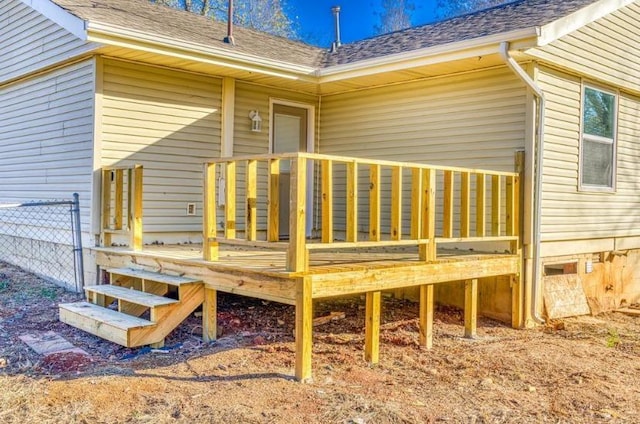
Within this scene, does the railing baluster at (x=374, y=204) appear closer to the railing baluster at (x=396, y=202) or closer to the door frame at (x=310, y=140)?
the railing baluster at (x=396, y=202)

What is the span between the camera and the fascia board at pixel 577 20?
5846mm

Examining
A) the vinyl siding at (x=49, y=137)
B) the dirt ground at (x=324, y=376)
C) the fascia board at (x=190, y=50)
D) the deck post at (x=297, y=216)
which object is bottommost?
the dirt ground at (x=324, y=376)

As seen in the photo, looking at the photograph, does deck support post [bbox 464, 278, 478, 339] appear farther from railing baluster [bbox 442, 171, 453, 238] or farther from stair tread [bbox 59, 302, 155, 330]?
stair tread [bbox 59, 302, 155, 330]

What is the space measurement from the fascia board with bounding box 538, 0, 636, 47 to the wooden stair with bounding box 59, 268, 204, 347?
13.7ft

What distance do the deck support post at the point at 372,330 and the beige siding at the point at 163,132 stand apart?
3.12 metres

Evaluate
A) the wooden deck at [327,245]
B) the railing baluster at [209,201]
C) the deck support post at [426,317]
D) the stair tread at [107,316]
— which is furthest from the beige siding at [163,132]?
the deck support post at [426,317]

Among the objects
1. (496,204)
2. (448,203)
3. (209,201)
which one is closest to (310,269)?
(209,201)

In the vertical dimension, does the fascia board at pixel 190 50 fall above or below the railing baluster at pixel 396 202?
above

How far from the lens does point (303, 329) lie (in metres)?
4.37

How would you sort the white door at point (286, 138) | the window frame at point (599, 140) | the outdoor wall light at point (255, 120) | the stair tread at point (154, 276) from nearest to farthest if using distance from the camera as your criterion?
the stair tread at point (154, 276), the window frame at point (599, 140), the outdoor wall light at point (255, 120), the white door at point (286, 138)

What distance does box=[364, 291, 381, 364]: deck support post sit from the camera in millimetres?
4992

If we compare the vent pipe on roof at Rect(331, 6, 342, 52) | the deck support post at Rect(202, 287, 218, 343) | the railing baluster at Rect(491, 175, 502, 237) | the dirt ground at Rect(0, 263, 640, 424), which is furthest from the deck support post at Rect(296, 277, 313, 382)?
the vent pipe on roof at Rect(331, 6, 342, 52)

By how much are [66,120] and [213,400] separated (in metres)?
4.84

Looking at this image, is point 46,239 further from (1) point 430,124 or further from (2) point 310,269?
(1) point 430,124
